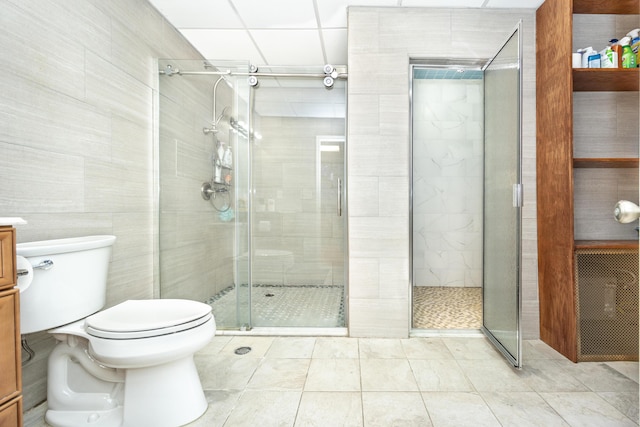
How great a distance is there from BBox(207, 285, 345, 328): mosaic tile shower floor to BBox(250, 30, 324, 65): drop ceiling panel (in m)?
1.95

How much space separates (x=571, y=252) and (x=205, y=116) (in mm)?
2493

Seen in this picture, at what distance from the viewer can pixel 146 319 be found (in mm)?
1370

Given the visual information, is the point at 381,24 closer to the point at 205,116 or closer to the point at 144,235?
the point at 205,116

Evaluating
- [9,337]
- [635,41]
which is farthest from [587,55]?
[9,337]

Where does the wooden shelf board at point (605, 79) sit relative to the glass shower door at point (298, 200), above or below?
above

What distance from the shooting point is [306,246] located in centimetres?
230

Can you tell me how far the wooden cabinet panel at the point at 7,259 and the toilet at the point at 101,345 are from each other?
0.18 meters

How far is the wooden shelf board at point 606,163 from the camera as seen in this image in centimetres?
182

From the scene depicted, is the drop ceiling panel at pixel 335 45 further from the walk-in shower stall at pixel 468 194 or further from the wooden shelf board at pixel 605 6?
the wooden shelf board at pixel 605 6

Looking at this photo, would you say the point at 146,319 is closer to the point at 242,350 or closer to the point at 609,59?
the point at 242,350

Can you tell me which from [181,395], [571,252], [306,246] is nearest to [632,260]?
[571,252]

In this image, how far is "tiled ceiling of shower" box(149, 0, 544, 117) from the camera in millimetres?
2117

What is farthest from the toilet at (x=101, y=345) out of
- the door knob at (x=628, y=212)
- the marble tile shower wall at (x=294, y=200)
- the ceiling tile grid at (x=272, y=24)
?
the ceiling tile grid at (x=272, y=24)

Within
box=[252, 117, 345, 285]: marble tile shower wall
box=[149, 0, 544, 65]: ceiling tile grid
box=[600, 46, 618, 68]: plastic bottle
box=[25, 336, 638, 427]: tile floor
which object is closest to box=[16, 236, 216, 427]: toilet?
box=[25, 336, 638, 427]: tile floor
